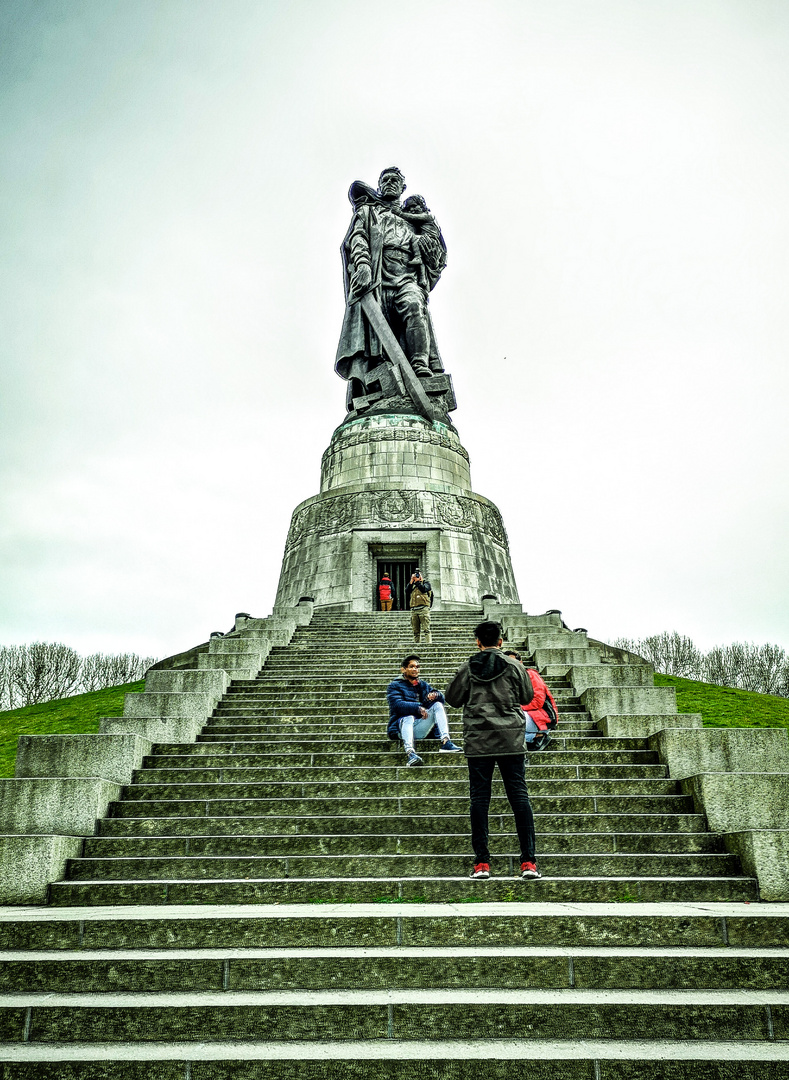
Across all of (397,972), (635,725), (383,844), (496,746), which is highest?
(635,725)

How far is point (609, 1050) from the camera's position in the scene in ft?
12.5

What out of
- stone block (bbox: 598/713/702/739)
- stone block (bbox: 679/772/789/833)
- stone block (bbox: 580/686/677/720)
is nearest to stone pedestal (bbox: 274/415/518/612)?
stone block (bbox: 580/686/677/720)

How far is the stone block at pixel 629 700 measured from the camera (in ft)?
32.4

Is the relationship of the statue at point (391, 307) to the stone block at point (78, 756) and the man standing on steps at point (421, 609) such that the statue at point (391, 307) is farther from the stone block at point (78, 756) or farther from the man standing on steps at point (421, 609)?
the stone block at point (78, 756)

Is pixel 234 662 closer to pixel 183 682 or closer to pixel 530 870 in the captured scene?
pixel 183 682

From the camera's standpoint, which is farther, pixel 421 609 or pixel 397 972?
pixel 421 609

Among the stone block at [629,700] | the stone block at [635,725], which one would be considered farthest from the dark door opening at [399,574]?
the stone block at [635,725]

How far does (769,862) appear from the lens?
19.9 feet

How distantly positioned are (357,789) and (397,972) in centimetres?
347

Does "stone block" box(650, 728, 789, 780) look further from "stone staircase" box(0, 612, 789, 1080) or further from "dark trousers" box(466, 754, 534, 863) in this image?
"dark trousers" box(466, 754, 534, 863)

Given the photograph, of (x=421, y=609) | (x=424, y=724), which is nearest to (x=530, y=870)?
(x=424, y=724)

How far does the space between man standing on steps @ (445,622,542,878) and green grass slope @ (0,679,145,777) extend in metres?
9.55

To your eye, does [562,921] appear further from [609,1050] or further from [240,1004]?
[240,1004]

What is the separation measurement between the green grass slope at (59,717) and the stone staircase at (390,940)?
25.3 feet
